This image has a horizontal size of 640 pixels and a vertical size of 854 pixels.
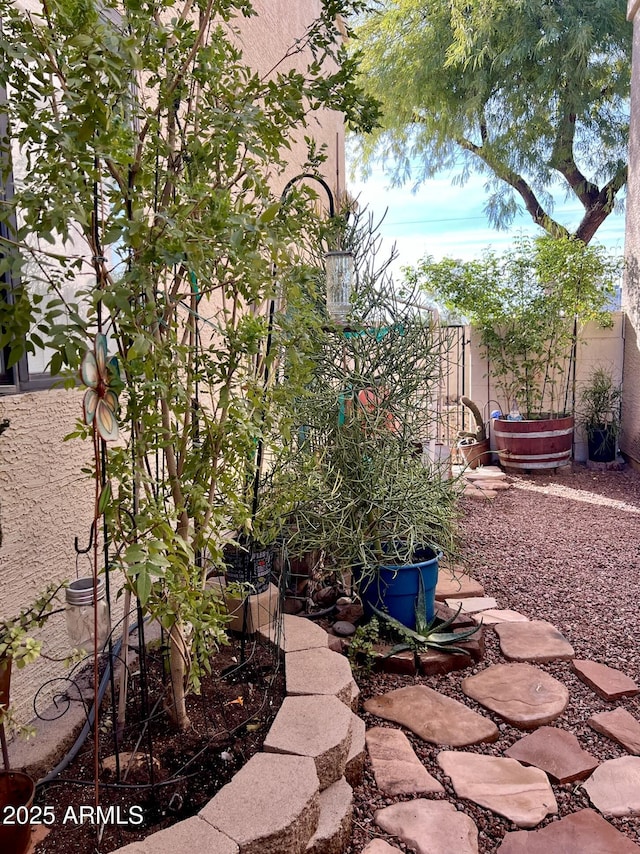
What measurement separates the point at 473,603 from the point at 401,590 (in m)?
0.68

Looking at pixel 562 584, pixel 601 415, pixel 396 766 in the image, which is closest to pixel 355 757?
pixel 396 766

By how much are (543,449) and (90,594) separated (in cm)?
513

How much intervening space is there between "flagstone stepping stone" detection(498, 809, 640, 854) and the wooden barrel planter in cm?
452

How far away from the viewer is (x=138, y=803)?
4.96 ft

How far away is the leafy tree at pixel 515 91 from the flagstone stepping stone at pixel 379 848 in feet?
28.9

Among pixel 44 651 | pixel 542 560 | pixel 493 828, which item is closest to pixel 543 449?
pixel 542 560

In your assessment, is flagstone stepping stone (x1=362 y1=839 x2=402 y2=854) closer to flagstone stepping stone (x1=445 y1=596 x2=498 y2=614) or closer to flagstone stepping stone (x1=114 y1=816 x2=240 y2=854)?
flagstone stepping stone (x1=114 y1=816 x2=240 y2=854)

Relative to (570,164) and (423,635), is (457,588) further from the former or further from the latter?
(570,164)

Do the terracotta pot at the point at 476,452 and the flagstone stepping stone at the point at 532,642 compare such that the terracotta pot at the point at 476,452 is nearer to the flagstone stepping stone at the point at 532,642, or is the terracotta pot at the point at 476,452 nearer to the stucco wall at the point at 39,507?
the flagstone stepping stone at the point at 532,642

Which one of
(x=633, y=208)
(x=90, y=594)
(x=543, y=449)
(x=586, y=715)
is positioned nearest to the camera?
(x=90, y=594)

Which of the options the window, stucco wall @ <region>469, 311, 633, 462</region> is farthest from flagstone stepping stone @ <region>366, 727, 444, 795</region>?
stucco wall @ <region>469, 311, 633, 462</region>

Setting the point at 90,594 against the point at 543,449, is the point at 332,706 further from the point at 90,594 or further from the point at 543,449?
the point at 543,449

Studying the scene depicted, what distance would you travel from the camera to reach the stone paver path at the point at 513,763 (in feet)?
5.59

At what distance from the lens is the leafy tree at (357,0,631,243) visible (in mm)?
8422
